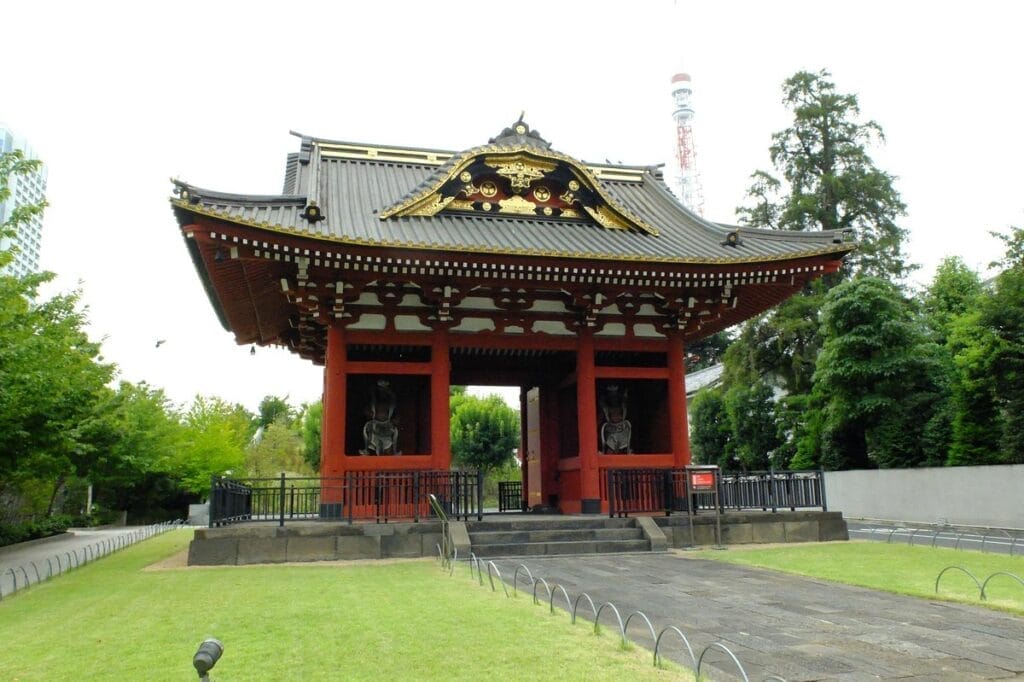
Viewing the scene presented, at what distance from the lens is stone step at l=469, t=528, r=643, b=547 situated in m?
12.6

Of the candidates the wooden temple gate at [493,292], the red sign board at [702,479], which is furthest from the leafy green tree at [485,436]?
the red sign board at [702,479]

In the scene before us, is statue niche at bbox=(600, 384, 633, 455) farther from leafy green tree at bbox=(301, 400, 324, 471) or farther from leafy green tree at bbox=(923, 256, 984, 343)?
leafy green tree at bbox=(301, 400, 324, 471)

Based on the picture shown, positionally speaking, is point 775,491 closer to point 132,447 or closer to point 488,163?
point 488,163

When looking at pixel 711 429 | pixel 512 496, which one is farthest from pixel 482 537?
pixel 711 429

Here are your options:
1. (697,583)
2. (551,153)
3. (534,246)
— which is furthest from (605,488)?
(551,153)

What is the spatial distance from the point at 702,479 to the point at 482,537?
14.4 feet

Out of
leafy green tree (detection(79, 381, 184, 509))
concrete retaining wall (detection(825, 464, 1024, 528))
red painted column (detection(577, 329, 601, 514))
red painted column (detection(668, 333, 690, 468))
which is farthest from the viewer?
leafy green tree (detection(79, 381, 184, 509))

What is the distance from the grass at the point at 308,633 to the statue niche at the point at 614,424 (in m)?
7.09

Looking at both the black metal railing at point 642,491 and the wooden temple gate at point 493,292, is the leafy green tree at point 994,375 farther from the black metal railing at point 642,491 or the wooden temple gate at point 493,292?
the black metal railing at point 642,491

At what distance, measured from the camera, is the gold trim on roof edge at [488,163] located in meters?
15.7

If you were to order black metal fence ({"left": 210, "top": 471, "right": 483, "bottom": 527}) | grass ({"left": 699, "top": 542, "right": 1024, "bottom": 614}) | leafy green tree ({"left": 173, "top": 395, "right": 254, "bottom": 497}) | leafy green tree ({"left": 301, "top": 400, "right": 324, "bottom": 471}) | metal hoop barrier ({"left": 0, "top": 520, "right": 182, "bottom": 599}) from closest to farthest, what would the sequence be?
grass ({"left": 699, "top": 542, "right": 1024, "bottom": 614}) < metal hoop barrier ({"left": 0, "top": 520, "right": 182, "bottom": 599}) < black metal fence ({"left": 210, "top": 471, "right": 483, "bottom": 527}) < leafy green tree ({"left": 173, "top": 395, "right": 254, "bottom": 497}) < leafy green tree ({"left": 301, "top": 400, "right": 324, "bottom": 471})

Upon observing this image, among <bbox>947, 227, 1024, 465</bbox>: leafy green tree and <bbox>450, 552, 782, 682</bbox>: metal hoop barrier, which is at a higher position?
<bbox>947, 227, 1024, 465</bbox>: leafy green tree

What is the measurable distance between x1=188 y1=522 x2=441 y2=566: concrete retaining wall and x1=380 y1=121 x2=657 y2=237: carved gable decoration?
6701mm

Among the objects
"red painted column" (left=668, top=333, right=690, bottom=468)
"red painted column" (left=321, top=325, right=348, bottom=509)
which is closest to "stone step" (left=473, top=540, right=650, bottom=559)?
"red painted column" (left=668, top=333, right=690, bottom=468)
